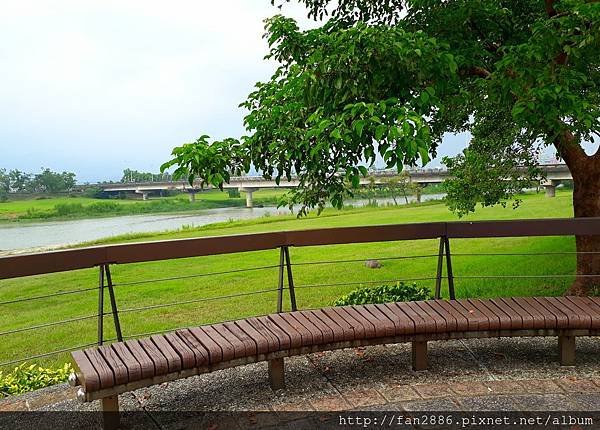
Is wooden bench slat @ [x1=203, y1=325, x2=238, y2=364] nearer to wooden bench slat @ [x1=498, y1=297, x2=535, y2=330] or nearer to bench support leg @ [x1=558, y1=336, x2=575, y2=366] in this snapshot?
wooden bench slat @ [x1=498, y1=297, x2=535, y2=330]

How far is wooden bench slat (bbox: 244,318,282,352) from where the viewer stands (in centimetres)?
246

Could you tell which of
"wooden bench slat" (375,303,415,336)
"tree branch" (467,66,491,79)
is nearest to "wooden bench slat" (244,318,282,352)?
"wooden bench slat" (375,303,415,336)

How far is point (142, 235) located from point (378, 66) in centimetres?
1074

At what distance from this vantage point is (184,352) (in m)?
2.31

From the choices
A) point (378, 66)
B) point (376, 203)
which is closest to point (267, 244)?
point (378, 66)

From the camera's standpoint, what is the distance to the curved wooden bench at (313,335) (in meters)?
2.21

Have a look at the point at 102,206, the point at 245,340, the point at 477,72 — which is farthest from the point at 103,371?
the point at 102,206

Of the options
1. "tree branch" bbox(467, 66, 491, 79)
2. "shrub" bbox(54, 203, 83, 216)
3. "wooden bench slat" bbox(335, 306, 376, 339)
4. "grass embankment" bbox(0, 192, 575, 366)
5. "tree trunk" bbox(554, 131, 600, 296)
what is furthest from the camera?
"shrub" bbox(54, 203, 83, 216)

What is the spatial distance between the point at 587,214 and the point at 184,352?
5056 mm

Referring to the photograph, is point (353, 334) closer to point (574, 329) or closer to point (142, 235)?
point (574, 329)

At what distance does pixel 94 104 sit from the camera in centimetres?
2642

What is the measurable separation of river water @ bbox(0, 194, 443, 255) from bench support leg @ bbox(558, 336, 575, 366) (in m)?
4.86

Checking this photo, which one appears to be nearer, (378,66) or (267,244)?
(378,66)

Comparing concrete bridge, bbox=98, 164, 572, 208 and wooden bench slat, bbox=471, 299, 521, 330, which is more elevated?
concrete bridge, bbox=98, 164, 572, 208
